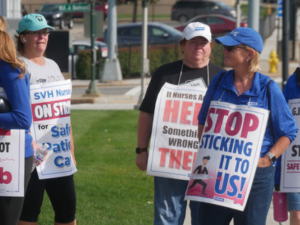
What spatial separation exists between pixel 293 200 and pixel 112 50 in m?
19.9

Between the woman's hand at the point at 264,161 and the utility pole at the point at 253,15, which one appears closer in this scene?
the woman's hand at the point at 264,161

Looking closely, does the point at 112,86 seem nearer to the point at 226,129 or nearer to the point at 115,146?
the point at 115,146

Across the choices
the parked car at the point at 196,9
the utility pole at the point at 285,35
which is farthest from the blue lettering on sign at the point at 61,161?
the parked car at the point at 196,9

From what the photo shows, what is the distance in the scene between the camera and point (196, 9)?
1780 inches

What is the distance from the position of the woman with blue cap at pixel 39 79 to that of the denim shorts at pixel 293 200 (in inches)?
61.3

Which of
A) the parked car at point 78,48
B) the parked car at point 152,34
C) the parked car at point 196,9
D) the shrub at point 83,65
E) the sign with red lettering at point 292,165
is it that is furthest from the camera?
the parked car at point 196,9

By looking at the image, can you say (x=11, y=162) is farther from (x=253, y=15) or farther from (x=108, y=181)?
(x=253, y=15)

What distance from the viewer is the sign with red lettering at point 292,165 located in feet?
16.2

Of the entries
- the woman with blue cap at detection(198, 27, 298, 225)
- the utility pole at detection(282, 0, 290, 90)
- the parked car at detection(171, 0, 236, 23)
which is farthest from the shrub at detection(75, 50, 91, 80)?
the woman with blue cap at detection(198, 27, 298, 225)

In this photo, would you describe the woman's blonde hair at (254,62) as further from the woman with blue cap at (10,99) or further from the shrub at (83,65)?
the shrub at (83,65)

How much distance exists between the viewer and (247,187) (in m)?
3.95

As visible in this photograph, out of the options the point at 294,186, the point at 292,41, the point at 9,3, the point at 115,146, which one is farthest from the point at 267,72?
the point at 294,186

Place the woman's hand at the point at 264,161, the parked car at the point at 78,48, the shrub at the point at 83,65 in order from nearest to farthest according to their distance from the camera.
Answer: the woman's hand at the point at 264,161 < the shrub at the point at 83,65 < the parked car at the point at 78,48

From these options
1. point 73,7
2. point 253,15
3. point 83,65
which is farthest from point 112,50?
point 253,15
